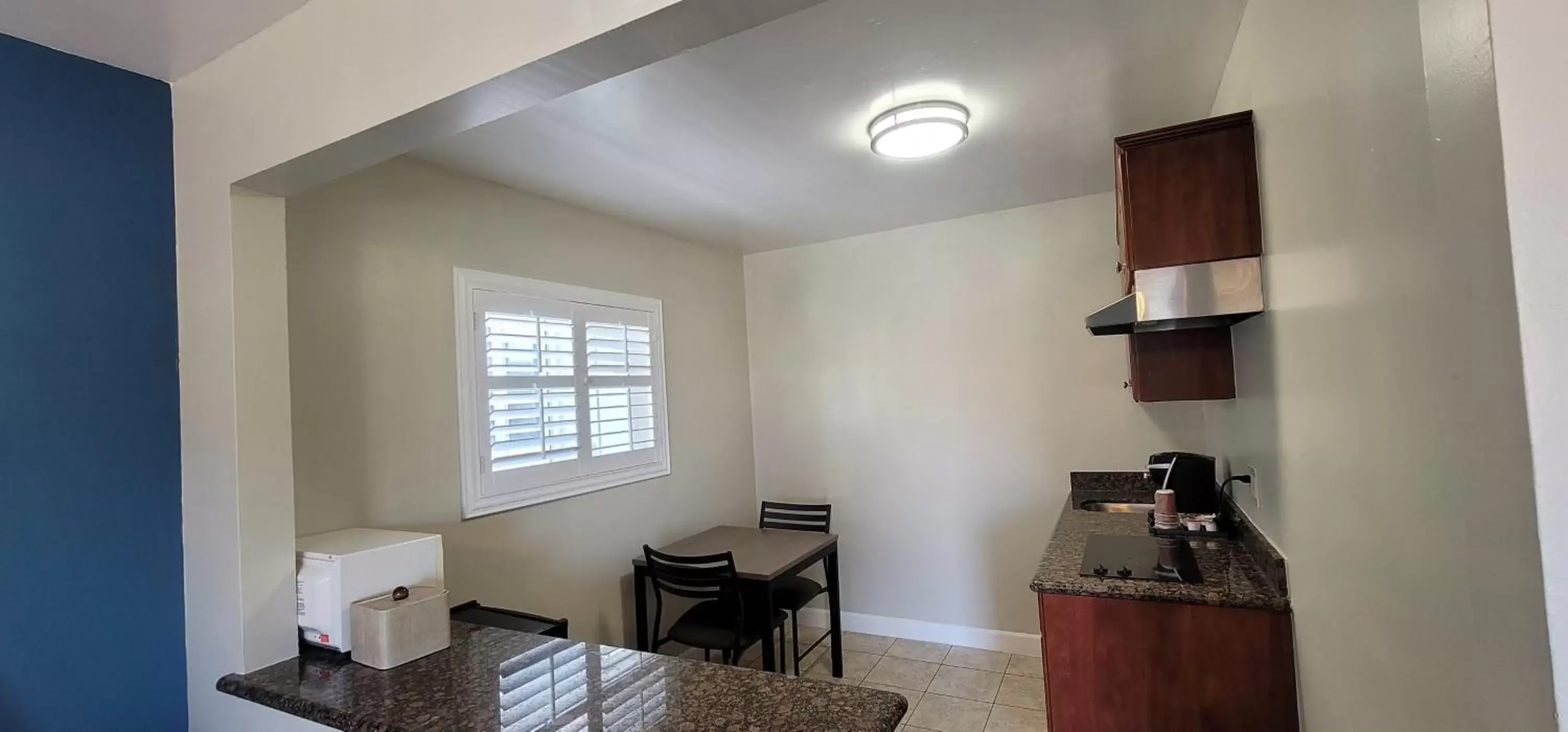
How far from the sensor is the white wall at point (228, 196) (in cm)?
138

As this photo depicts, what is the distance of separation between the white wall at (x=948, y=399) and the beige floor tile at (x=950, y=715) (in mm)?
702

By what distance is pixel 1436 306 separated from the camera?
790mm

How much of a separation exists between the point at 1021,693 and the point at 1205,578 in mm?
1724

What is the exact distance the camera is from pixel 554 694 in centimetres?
144

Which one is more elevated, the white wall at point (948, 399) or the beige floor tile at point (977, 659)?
the white wall at point (948, 399)

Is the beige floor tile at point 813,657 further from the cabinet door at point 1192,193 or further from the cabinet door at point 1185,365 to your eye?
the cabinet door at point 1192,193

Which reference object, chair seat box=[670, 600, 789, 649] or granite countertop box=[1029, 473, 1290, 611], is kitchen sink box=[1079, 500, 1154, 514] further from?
chair seat box=[670, 600, 789, 649]

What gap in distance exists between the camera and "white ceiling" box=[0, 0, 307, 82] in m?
1.43

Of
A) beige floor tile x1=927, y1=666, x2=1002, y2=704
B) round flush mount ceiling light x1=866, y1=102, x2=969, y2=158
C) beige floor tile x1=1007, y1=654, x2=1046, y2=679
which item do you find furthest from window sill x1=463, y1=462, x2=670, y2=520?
beige floor tile x1=1007, y1=654, x2=1046, y2=679

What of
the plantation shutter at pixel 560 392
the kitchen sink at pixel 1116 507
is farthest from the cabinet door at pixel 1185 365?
the plantation shutter at pixel 560 392

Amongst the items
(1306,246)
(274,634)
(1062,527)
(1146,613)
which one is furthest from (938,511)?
(274,634)

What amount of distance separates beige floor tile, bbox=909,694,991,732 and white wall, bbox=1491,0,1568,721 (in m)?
2.76

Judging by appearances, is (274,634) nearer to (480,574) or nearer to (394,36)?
(480,574)

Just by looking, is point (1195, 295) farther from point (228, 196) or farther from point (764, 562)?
point (228, 196)
